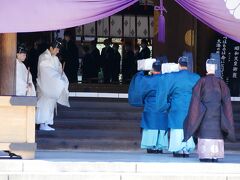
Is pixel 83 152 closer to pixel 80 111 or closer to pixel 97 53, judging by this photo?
pixel 80 111

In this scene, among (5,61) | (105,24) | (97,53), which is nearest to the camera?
(5,61)

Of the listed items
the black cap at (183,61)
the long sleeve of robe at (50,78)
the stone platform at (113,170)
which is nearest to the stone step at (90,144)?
the long sleeve of robe at (50,78)

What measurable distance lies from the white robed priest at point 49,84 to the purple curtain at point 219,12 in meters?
3.27

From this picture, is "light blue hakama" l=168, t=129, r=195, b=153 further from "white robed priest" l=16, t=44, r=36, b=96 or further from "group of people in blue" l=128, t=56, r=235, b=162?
"white robed priest" l=16, t=44, r=36, b=96

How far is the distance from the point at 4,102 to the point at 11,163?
93 cm

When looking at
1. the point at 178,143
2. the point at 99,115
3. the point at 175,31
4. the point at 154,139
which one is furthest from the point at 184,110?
the point at 175,31

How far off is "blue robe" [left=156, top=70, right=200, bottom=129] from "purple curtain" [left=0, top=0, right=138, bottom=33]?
1514 mm

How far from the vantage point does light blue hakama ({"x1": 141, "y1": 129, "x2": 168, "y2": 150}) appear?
12344 millimetres

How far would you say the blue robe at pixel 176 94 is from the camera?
11.6 meters

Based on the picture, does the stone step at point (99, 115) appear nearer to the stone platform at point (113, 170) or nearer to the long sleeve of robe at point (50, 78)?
the long sleeve of robe at point (50, 78)

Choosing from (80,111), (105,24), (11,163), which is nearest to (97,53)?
(105,24)

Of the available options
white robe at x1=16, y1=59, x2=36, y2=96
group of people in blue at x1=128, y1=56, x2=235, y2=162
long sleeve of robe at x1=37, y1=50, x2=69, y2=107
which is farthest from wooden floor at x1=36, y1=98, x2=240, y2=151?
group of people in blue at x1=128, y1=56, x2=235, y2=162

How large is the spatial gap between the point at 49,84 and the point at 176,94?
9.35ft

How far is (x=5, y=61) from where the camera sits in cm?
1151
